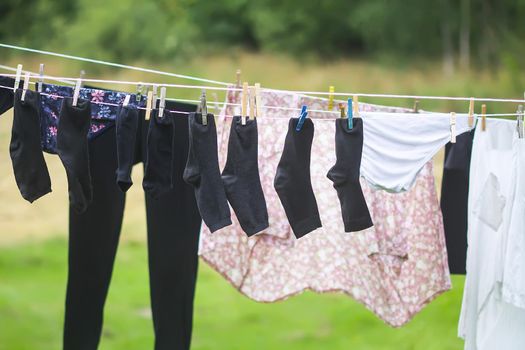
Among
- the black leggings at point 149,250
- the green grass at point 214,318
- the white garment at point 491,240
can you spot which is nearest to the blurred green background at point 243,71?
the green grass at point 214,318

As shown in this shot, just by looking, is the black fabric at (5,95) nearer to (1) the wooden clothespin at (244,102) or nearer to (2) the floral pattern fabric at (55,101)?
(2) the floral pattern fabric at (55,101)

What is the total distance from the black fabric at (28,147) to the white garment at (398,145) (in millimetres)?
1354

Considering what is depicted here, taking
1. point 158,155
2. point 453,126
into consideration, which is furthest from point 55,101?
point 453,126

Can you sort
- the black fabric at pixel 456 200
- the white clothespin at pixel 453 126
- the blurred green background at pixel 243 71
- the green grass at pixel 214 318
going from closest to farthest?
the white clothespin at pixel 453 126 < the black fabric at pixel 456 200 < the green grass at pixel 214 318 < the blurred green background at pixel 243 71

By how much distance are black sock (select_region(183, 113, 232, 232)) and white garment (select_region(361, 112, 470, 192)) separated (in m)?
0.62

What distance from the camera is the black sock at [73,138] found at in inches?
118

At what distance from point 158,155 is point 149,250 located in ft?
2.38

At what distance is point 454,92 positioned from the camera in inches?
541

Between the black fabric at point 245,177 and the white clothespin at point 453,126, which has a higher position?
the white clothespin at point 453,126

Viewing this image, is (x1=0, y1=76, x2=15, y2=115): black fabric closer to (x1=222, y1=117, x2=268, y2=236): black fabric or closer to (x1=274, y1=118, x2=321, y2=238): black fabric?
(x1=222, y1=117, x2=268, y2=236): black fabric

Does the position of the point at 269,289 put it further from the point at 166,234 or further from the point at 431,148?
the point at 431,148

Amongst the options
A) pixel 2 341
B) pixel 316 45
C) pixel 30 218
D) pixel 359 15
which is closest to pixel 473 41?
pixel 359 15

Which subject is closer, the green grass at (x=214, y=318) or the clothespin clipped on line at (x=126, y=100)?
the clothespin clipped on line at (x=126, y=100)

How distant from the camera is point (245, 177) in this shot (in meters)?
3.08
